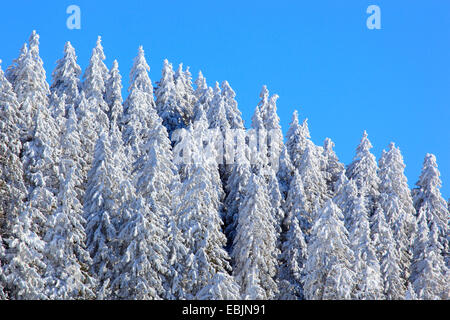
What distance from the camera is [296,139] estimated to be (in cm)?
6256

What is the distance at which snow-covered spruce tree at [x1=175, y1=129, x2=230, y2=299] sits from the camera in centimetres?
4053

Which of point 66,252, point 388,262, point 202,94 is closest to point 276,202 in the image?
point 388,262

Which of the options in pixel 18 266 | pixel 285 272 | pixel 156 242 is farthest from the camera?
pixel 285 272

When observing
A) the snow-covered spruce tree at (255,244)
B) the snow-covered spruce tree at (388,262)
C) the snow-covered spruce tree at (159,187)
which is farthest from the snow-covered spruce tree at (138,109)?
the snow-covered spruce tree at (388,262)

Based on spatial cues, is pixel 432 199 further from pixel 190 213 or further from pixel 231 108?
pixel 190 213

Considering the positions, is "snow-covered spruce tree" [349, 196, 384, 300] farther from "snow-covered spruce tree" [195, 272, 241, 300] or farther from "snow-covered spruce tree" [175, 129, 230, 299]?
"snow-covered spruce tree" [195, 272, 241, 300]

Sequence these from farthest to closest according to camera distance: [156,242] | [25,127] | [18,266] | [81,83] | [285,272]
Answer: [81,83], [285,272], [25,127], [156,242], [18,266]

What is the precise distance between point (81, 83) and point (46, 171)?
2616cm

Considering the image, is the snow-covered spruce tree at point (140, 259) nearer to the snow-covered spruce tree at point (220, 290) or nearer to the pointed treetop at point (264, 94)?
the snow-covered spruce tree at point (220, 290)

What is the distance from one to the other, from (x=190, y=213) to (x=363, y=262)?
11.6m

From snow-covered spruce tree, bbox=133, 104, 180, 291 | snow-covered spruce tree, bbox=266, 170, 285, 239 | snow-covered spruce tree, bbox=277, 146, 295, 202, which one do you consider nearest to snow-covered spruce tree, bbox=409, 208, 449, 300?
snow-covered spruce tree, bbox=266, 170, 285, 239
